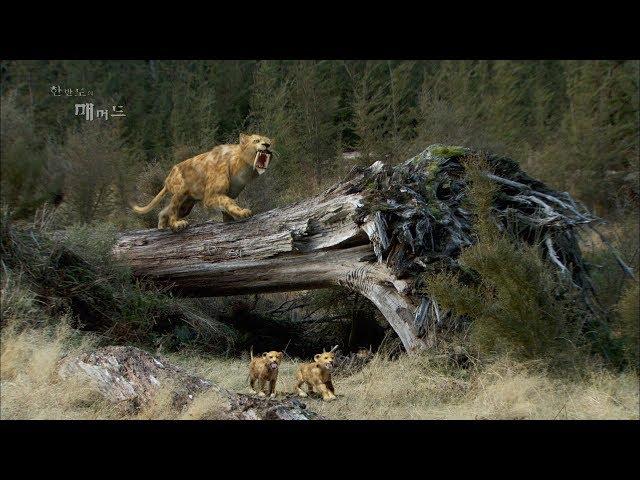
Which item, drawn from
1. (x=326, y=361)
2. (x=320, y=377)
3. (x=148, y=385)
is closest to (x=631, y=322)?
(x=326, y=361)

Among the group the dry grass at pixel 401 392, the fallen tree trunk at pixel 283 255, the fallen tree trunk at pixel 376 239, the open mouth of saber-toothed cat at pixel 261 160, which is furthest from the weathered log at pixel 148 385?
the open mouth of saber-toothed cat at pixel 261 160

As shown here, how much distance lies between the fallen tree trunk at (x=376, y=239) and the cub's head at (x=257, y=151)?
0.64 metres

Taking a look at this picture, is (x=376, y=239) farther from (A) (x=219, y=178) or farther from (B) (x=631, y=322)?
(B) (x=631, y=322)

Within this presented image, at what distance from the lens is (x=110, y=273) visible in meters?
9.91

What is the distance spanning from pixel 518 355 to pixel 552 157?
56.5 ft

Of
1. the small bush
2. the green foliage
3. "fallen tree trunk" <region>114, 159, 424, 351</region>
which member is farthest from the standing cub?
the small bush

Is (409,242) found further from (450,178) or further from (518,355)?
(518,355)

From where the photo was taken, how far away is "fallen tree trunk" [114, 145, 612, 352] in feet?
27.2

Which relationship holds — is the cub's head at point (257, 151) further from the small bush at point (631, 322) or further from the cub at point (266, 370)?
the small bush at point (631, 322)

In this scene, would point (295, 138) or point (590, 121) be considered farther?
point (590, 121)

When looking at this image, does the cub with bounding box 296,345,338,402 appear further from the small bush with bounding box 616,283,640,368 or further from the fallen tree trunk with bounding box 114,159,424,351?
the small bush with bounding box 616,283,640,368

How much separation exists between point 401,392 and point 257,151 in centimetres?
370

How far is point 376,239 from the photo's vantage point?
27.9ft

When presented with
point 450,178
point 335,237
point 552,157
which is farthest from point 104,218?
point 552,157
